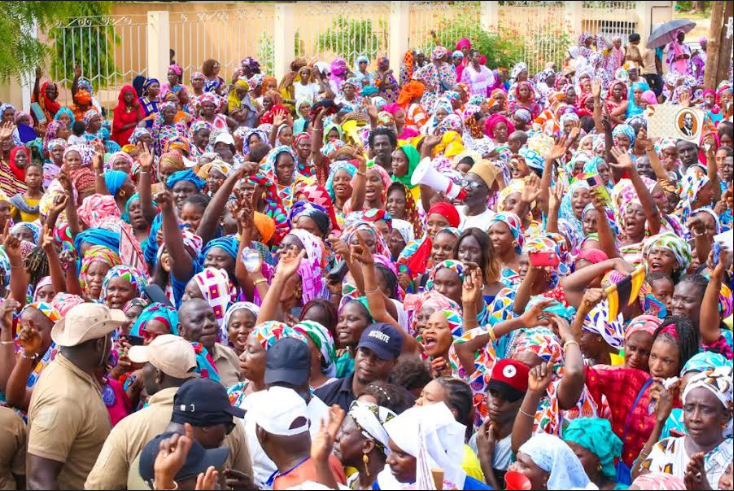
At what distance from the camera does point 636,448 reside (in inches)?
211

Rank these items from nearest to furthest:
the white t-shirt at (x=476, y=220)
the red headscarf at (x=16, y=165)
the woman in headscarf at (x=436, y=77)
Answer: the white t-shirt at (x=476, y=220), the red headscarf at (x=16, y=165), the woman in headscarf at (x=436, y=77)

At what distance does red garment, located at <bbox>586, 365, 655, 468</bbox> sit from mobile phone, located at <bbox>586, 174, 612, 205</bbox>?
8.37 ft

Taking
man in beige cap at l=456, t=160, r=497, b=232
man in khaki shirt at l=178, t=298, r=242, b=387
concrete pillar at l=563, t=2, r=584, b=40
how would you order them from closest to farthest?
man in khaki shirt at l=178, t=298, r=242, b=387, man in beige cap at l=456, t=160, r=497, b=232, concrete pillar at l=563, t=2, r=584, b=40

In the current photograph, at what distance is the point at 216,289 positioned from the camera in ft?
21.9

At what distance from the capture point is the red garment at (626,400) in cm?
536

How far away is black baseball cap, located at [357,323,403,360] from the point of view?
219 inches

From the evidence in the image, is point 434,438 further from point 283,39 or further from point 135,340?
point 283,39

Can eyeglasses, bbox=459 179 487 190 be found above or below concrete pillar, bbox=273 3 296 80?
below

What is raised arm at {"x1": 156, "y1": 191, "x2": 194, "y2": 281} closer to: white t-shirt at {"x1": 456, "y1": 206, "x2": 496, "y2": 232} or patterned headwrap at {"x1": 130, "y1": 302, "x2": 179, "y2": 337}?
patterned headwrap at {"x1": 130, "y1": 302, "x2": 179, "y2": 337}

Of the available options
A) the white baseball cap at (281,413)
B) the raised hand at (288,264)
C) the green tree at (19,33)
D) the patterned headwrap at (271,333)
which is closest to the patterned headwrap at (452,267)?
the raised hand at (288,264)

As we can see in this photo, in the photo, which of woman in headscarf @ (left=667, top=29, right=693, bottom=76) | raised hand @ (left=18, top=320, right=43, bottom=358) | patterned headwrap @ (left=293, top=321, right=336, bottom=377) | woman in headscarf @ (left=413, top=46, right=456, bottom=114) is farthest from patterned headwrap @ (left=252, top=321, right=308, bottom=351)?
woman in headscarf @ (left=667, top=29, right=693, bottom=76)

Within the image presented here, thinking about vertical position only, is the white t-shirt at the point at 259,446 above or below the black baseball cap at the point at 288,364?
below

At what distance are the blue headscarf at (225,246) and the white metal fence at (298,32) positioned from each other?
1024 centimetres

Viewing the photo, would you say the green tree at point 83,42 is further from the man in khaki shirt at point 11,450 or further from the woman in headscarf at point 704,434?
the woman in headscarf at point 704,434
